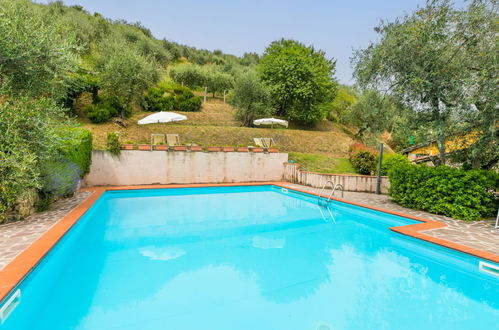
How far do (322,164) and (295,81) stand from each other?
12.6 metres

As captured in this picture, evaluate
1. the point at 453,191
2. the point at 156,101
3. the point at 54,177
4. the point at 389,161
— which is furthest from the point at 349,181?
the point at 156,101

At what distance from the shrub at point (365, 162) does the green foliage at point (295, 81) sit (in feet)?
39.7

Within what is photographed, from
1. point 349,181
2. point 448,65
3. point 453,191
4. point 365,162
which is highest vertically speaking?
point 448,65

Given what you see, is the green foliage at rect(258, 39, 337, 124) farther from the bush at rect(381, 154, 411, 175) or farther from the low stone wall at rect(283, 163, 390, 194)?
the bush at rect(381, 154, 411, 175)

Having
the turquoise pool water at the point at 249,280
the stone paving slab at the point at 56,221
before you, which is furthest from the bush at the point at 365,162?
the turquoise pool water at the point at 249,280

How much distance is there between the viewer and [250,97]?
21.6 metres

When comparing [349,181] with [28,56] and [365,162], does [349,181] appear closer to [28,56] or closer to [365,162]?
[365,162]

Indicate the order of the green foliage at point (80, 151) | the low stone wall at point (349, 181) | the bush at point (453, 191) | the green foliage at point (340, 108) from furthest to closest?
the green foliage at point (340, 108), the low stone wall at point (349, 181), the green foliage at point (80, 151), the bush at point (453, 191)

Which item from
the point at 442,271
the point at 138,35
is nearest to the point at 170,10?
the point at 138,35

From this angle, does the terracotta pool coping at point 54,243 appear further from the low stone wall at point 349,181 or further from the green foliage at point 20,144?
the low stone wall at point 349,181

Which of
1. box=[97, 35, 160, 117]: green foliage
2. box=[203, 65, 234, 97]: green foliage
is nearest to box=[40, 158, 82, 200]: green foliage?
box=[97, 35, 160, 117]: green foliage

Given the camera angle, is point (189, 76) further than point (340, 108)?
No

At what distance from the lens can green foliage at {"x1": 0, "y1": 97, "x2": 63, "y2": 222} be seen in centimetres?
543

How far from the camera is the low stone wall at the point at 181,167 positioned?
11570mm
